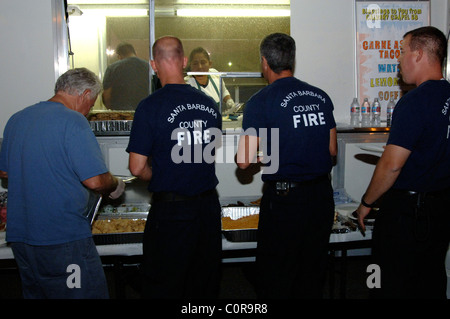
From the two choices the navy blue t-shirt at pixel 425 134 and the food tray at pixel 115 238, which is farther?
the food tray at pixel 115 238

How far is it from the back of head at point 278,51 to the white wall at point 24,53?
218 cm

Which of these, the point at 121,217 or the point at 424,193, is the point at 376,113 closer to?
the point at 424,193

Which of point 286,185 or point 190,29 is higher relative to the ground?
point 190,29

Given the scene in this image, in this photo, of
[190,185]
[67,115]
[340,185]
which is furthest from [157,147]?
[340,185]

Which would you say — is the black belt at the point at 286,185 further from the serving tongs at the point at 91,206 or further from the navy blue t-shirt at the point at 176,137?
the serving tongs at the point at 91,206

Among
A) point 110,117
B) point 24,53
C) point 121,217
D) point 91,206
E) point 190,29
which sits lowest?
point 121,217

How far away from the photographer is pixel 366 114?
3699 mm

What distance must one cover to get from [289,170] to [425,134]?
70cm

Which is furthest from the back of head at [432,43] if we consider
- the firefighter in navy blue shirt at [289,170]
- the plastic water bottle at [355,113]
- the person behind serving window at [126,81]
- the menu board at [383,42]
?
the person behind serving window at [126,81]

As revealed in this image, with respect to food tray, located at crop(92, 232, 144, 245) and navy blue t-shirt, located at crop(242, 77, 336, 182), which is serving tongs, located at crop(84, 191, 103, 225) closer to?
food tray, located at crop(92, 232, 144, 245)

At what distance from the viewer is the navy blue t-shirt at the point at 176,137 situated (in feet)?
6.49

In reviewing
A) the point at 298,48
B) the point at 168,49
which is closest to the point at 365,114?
the point at 298,48

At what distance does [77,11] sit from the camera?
381 centimetres

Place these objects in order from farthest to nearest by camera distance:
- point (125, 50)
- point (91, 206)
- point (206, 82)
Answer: point (125, 50) → point (206, 82) → point (91, 206)
